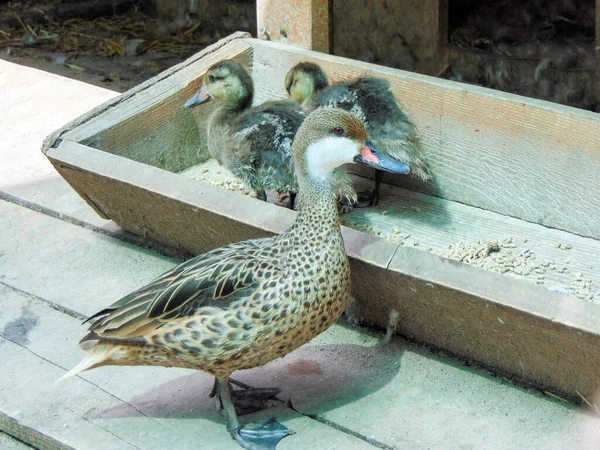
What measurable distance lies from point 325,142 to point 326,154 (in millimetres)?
36

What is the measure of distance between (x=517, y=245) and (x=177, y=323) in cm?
159

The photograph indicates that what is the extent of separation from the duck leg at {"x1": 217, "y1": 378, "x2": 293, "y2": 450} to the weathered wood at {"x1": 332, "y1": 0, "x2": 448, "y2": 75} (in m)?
3.41

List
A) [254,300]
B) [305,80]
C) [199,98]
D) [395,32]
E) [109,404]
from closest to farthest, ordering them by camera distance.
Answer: [254,300] → [109,404] → [305,80] → [199,98] → [395,32]

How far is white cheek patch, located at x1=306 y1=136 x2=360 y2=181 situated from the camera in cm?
332

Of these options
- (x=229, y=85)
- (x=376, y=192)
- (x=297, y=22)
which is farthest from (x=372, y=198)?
(x=297, y=22)

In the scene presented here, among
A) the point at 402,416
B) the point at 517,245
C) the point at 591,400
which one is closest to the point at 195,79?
the point at 517,245

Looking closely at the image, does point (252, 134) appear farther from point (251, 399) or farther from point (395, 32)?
point (395, 32)

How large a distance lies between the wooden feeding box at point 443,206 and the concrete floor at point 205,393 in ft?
0.38

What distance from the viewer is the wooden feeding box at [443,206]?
10.8 ft

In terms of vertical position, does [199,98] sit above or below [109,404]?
above

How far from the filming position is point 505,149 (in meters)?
4.30

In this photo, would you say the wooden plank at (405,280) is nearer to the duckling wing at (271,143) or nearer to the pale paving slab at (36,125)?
the duckling wing at (271,143)

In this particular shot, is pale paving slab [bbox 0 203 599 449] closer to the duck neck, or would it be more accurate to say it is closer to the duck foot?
the duck foot

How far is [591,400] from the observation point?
3.30 meters
